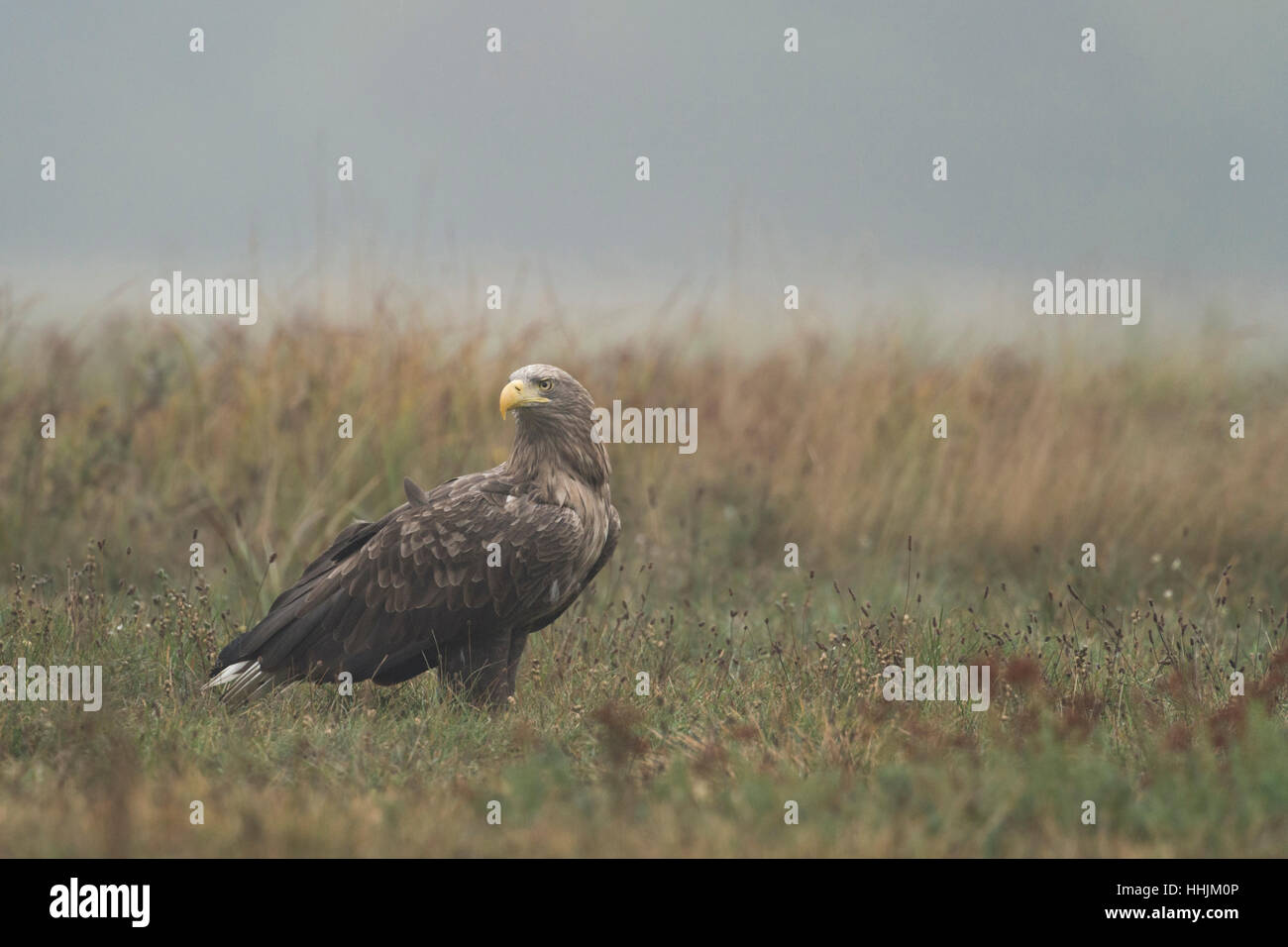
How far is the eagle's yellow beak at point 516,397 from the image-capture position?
6473 millimetres

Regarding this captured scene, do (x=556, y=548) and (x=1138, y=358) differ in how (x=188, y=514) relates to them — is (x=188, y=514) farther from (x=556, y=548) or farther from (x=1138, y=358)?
(x=1138, y=358)

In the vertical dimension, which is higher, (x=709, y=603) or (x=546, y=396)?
(x=546, y=396)

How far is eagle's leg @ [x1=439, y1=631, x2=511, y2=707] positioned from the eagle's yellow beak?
1.07 m

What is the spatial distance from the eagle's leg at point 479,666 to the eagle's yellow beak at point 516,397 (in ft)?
3.52

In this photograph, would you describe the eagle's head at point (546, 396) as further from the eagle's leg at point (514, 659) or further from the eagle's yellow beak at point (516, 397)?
the eagle's leg at point (514, 659)

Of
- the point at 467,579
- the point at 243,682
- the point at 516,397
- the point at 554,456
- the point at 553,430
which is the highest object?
the point at 516,397

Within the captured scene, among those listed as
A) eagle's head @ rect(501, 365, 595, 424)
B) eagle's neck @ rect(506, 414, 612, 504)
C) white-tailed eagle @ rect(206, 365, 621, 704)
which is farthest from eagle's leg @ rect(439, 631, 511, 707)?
eagle's head @ rect(501, 365, 595, 424)

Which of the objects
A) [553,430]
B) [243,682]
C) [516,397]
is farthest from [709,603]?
[243,682]

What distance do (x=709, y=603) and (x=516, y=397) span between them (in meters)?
2.78

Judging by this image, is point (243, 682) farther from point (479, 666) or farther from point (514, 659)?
point (514, 659)

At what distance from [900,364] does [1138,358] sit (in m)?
2.56

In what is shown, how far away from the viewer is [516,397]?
6500 millimetres

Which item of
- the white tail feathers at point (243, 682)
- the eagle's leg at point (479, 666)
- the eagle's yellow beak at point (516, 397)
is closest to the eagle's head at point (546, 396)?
the eagle's yellow beak at point (516, 397)

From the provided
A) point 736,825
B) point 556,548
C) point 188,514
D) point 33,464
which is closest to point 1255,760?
point 736,825
